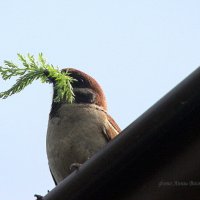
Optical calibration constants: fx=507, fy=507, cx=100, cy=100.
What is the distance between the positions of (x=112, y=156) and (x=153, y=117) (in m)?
0.21

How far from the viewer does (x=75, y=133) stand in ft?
17.6

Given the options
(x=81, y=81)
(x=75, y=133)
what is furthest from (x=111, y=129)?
(x=81, y=81)

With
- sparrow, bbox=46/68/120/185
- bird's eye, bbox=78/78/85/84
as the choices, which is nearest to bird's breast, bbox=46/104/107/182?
sparrow, bbox=46/68/120/185

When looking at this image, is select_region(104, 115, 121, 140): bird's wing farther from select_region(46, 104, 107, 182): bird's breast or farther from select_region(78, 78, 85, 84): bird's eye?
select_region(78, 78, 85, 84): bird's eye

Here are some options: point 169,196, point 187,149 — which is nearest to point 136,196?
point 169,196

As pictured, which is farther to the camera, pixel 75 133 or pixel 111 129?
pixel 111 129

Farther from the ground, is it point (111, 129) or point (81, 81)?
point (81, 81)

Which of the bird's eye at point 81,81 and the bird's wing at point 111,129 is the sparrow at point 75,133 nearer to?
the bird's wing at point 111,129

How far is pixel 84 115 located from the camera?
5.56 meters

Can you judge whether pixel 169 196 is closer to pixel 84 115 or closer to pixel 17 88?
pixel 17 88

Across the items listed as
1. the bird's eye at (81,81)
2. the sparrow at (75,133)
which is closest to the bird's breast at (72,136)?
the sparrow at (75,133)

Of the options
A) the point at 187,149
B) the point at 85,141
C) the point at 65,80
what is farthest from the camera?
the point at 85,141

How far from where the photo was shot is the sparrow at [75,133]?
17.5 feet

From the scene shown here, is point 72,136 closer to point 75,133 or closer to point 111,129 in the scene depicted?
point 75,133
